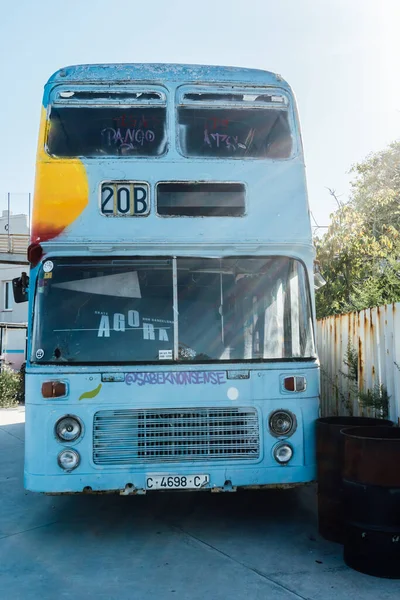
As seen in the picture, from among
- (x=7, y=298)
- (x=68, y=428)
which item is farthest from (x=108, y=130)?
(x=7, y=298)

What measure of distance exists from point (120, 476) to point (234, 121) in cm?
355

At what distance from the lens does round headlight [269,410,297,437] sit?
18.5 feet

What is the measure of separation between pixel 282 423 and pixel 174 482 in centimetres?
108

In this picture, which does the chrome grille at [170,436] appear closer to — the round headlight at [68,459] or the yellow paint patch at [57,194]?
the round headlight at [68,459]

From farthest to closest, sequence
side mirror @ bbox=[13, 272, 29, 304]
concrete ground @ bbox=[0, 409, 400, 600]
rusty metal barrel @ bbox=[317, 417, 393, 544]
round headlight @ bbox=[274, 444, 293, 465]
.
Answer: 1. side mirror @ bbox=[13, 272, 29, 304]
2. round headlight @ bbox=[274, 444, 293, 465]
3. rusty metal barrel @ bbox=[317, 417, 393, 544]
4. concrete ground @ bbox=[0, 409, 400, 600]

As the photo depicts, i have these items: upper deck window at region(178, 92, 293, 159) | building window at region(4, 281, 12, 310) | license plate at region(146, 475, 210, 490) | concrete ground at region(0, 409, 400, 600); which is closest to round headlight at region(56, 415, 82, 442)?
license plate at region(146, 475, 210, 490)

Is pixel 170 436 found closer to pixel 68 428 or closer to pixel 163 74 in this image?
pixel 68 428

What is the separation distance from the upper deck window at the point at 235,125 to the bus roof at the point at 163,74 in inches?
7.0

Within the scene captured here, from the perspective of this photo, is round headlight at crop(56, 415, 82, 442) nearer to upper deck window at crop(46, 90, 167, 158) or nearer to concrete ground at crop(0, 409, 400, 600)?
concrete ground at crop(0, 409, 400, 600)

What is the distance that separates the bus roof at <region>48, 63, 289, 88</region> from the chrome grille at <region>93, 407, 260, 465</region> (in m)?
3.22

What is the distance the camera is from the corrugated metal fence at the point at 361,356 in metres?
6.37

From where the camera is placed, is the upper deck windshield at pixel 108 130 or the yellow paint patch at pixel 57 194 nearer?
the yellow paint patch at pixel 57 194

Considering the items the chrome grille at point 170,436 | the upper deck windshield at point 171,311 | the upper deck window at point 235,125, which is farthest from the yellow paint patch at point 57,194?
the chrome grille at point 170,436

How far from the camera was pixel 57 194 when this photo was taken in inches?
233
